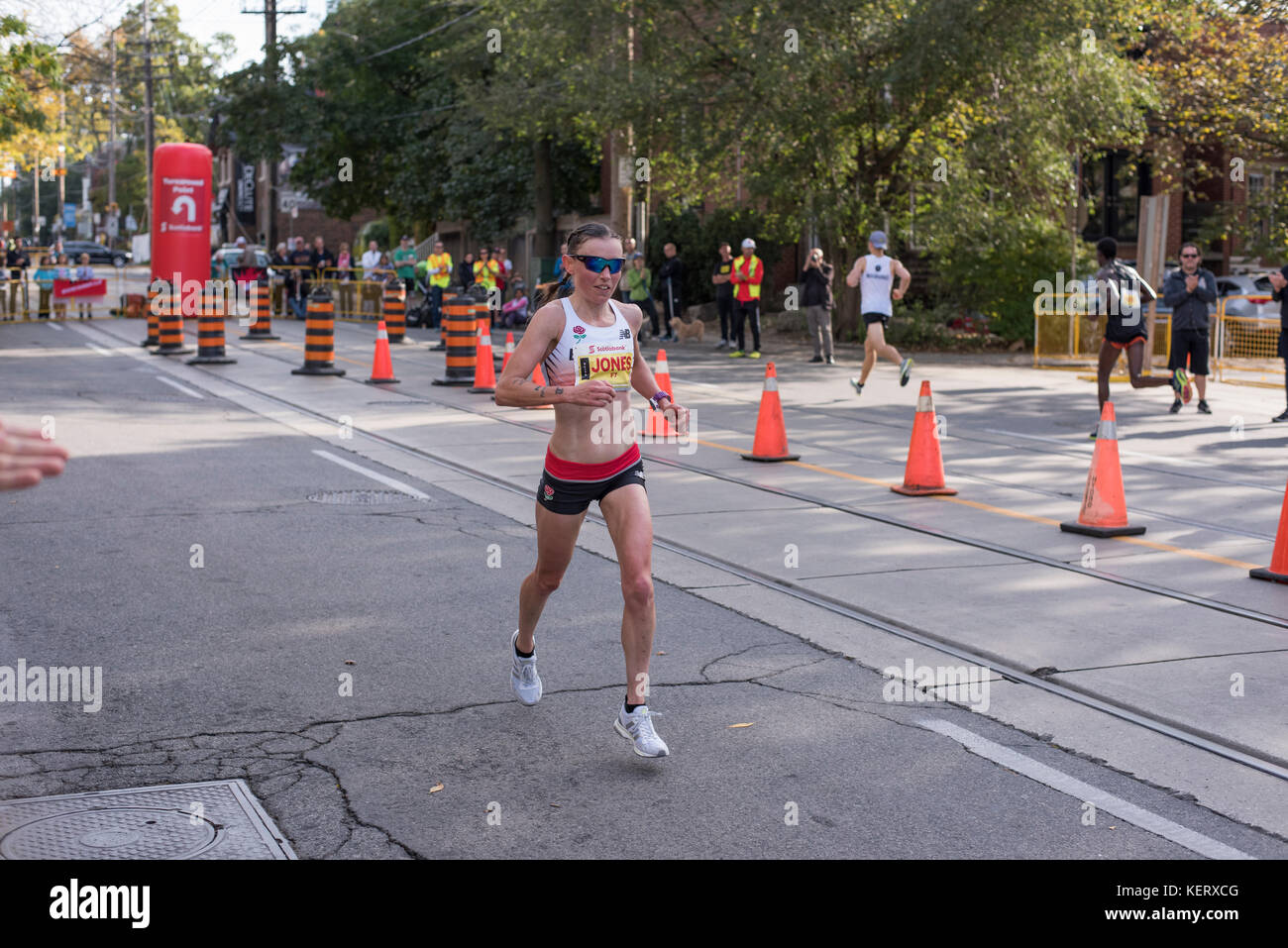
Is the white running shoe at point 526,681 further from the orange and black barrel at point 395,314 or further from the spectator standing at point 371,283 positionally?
the spectator standing at point 371,283

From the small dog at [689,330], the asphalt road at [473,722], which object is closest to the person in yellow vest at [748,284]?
the small dog at [689,330]

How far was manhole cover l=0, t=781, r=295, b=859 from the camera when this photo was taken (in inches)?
169

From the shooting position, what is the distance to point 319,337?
20.2m

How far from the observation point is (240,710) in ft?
18.9

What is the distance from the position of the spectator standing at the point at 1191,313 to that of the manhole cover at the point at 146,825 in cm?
1416

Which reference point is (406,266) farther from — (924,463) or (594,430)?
(594,430)

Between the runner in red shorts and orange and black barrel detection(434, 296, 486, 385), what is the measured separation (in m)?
13.4

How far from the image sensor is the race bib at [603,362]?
5594 millimetres

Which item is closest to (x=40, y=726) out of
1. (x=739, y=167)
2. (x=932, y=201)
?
(x=932, y=201)

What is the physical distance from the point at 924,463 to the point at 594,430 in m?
5.95

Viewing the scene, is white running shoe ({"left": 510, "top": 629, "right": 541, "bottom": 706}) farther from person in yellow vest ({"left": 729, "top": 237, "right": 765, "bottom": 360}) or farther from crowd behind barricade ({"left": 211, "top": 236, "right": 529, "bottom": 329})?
crowd behind barricade ({"left": 211, "top": 236, "right": 529, "bottom": 329})

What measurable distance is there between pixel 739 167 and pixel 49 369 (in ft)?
44.9

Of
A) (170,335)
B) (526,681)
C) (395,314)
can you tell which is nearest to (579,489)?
(526,681)

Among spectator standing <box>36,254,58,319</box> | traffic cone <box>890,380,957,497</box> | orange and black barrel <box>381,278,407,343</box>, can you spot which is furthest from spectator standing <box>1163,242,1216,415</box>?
spectator standing <box>36,254,58,319</box>
